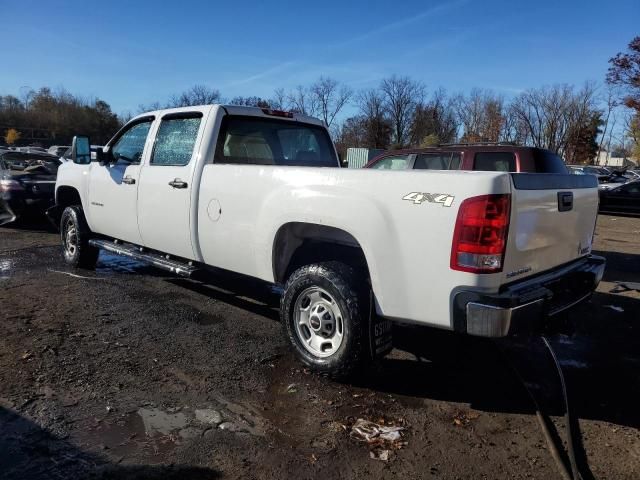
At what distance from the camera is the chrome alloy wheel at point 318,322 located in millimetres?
3736

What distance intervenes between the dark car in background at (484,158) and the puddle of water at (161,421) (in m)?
5.23

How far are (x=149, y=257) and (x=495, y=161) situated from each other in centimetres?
509

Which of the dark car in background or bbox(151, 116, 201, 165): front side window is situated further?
the dark car in background

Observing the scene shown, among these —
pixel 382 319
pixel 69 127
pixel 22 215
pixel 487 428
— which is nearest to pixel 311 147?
pixel 382 319

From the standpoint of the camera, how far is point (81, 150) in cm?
603

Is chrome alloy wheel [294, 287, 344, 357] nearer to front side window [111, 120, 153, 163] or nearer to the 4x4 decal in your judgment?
the 4x4 decal

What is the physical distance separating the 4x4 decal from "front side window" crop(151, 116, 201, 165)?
2575 millimetres

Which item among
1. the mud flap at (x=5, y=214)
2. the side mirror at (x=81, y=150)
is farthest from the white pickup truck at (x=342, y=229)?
the mud flap at (x=5, y=214)

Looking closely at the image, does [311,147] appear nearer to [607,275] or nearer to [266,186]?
[266,186]

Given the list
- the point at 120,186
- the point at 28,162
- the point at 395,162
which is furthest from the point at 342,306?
the point at 28,162

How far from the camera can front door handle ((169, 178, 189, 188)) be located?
15.5 ft

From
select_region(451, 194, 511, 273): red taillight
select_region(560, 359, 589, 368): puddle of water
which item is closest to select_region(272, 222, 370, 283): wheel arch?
select_region(451, 194, 511, 273): red taillight

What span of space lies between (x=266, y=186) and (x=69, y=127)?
275 ft

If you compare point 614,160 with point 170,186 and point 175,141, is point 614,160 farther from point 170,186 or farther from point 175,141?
point 170,186
